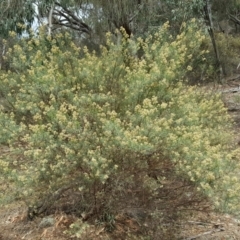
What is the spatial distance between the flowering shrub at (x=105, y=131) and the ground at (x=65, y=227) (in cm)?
40

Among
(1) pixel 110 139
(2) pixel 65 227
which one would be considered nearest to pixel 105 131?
(1) pixel 110 139

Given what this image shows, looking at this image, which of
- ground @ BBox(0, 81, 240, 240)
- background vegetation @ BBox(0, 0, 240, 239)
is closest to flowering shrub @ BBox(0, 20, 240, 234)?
background vegetation @ BBox(0, 0, 240, 239)

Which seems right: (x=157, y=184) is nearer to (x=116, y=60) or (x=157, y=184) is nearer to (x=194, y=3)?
(x=116, y=60)

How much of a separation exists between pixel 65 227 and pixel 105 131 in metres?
1.44

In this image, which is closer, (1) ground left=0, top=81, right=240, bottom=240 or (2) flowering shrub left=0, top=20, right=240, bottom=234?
(2) flowering shrub left=0, top=20, right=240, bottom=234

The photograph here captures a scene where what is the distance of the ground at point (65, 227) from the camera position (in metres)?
5.18

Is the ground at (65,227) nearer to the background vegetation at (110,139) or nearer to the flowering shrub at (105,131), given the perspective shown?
the background vegetation at (110,139)

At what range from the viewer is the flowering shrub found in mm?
4371

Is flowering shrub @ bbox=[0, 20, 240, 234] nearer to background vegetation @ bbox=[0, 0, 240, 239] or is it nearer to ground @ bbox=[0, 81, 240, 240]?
background vegetation @ bbox=[0, 0, 240, 239]

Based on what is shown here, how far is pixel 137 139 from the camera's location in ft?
14.0

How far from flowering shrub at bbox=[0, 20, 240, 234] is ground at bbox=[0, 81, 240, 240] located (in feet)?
1.32

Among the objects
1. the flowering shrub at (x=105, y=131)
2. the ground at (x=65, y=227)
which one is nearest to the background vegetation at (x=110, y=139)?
the flowering shrub at (x=105, y=131)

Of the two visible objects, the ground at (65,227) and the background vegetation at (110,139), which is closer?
the background vegetation at (110,139)

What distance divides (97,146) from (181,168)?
0.79 meters
